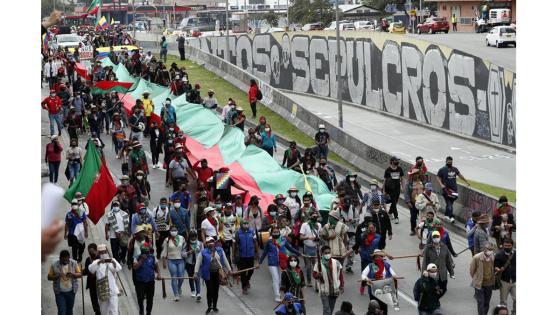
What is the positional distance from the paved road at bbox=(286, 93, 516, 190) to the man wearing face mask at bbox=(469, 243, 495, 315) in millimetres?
12134

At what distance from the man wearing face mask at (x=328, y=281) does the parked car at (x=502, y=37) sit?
114 ft

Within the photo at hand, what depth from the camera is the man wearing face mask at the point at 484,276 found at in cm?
1644

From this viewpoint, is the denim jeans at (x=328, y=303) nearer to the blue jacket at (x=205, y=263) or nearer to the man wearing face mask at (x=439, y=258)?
the man wearing face mask at (x=439, y=258)

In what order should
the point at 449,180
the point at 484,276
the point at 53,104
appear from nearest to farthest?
the point at 484,276
the point at 449,180
the point at 53,104

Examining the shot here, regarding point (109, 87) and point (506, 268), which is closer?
point (506, 268)

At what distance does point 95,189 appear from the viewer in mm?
19297

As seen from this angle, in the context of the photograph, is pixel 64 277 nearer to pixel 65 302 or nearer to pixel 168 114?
pixel 65 302

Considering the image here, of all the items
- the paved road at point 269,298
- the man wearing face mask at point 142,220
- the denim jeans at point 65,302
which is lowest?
the paved road at point 269,298

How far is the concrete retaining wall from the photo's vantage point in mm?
23234

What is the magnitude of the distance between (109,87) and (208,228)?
14.9 m

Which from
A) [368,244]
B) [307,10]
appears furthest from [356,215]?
[307,10]

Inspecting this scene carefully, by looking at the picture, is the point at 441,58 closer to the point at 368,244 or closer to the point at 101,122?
the point at 101,122

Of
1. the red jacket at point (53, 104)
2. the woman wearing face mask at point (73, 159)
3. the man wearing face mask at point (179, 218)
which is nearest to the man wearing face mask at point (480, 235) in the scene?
the man wearing face mask at point (179, 218)

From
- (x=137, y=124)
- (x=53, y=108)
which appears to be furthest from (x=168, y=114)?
(x=53, y=108)
